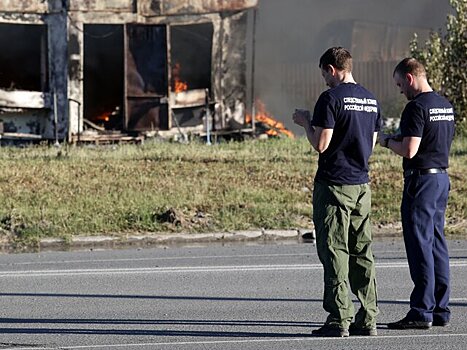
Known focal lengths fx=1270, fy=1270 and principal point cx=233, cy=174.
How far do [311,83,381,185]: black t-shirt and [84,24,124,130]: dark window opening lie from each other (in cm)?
1567

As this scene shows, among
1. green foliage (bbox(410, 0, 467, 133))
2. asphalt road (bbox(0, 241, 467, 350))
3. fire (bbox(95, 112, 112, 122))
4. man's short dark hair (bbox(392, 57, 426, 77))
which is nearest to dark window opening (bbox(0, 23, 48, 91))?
fire (bbox(95, 112, 112, 122))

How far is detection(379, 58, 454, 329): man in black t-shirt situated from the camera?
8.65 metres

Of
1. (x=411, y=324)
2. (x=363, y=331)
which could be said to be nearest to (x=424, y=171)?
(x=411, y=324)

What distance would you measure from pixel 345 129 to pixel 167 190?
932 centimetres

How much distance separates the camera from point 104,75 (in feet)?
85.2

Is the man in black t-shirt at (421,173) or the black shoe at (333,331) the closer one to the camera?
the black shoe at (333,331)

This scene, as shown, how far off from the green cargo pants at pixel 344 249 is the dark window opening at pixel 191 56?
16.0 meters

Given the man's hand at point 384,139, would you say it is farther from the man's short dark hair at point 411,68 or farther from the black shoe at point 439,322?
the black shoe at point 439,322

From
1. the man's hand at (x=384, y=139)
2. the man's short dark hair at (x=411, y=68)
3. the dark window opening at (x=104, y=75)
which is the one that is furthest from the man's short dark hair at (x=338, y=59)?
the dark window opening at (x=104, y=75)

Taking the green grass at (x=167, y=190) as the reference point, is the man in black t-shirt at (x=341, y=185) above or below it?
above

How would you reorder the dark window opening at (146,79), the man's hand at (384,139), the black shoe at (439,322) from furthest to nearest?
the dark window opening at (146,79) → the black shoe at (439,322) → the man's hand at (384,139)

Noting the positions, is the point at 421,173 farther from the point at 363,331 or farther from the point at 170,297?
the point at 170,297

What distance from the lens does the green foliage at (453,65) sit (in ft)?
79.5

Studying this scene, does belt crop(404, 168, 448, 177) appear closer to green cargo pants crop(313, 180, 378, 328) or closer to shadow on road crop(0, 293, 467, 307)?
green cargo pants crop(313, 180, 378, 328)
